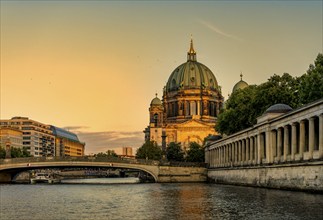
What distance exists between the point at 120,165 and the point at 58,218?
228 ft

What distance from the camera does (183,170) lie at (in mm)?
103062

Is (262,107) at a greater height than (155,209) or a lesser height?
greater

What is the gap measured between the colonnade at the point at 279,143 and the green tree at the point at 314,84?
747 cm

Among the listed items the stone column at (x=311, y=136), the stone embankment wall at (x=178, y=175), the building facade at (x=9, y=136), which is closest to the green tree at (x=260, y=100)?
the stone embankment wall at (x=178, y=175)

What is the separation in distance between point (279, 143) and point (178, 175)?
1792 inches

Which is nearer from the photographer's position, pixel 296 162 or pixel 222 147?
pixel 296 162

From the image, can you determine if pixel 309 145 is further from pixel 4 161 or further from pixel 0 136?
pixel 0 136

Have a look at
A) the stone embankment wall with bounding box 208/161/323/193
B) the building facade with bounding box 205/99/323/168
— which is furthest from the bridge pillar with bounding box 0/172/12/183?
the stone embankment wall with bounding box 208/161/323/193

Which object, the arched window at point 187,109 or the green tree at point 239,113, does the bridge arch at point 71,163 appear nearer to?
the green tree at point 239,113

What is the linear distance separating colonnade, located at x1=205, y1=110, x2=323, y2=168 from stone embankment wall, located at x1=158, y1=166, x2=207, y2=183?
17.1 meters

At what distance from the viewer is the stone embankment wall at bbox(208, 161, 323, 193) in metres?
46.3

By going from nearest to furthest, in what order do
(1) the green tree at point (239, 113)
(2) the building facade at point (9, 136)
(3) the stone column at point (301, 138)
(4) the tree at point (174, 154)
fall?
1. (3) the stone column at point (301, 138)
2. (1) the green tree at point (239, 113)
3. (4) the tree at point (174, 154)
4. (2) the building facade at point (9, 136)

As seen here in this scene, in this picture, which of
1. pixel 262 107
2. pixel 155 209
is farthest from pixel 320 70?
pixel 155 209

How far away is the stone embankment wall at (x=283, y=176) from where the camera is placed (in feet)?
152
